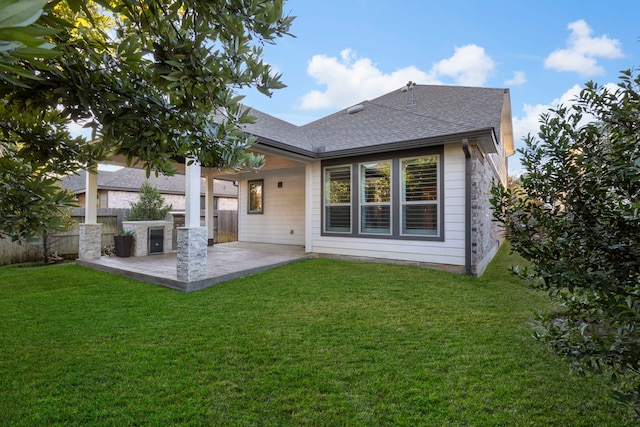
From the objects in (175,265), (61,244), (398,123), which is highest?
(398,123)

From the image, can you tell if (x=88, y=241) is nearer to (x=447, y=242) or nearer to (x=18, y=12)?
(x=447, y=242)

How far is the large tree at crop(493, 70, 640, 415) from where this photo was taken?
134 cm

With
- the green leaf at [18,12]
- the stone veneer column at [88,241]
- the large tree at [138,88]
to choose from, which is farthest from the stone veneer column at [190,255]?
the green leaf at [18,12]

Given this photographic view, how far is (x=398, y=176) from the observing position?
723 centimetres

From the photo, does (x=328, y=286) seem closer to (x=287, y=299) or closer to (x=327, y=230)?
(x=287, y=299)

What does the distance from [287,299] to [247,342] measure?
5.04 feet

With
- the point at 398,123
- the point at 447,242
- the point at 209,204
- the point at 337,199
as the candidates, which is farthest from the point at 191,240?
the point at 209,204

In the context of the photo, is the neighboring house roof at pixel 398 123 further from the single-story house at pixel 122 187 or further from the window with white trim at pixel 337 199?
the single-story house at pixel 122 187

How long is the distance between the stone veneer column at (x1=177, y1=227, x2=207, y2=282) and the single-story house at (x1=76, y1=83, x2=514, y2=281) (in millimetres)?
18

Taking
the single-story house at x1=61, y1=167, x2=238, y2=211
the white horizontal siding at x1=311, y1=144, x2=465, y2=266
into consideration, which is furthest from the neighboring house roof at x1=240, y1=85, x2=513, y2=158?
the single-story house at x1=61, y1=167, x2=238, y2=211

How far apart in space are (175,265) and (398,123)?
6.60m

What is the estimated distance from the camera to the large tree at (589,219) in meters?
1.34

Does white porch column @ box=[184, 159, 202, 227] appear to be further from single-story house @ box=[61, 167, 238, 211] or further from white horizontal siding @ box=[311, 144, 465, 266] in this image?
single-story house @ box=[61, 167, 238, 211]

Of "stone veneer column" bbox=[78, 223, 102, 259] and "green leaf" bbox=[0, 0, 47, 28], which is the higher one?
"green leaf" bbox=[0, 0, 47, 28]
